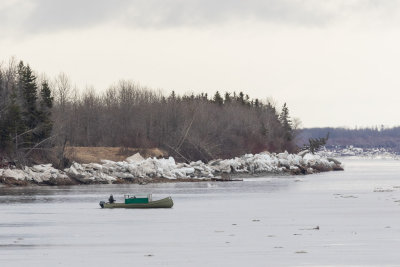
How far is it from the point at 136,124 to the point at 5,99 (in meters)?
35.9

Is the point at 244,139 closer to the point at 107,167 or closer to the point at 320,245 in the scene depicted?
the point at 107,167

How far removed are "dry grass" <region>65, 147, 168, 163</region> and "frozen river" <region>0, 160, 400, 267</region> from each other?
29.1 m

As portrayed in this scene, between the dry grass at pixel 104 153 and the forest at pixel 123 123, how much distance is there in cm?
195

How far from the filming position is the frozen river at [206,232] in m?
27.0

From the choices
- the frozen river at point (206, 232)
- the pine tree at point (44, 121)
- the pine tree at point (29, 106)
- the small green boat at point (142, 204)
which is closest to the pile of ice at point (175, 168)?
the pine tree at point (44, 121)

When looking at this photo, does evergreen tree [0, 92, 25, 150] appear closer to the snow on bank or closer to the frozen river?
the snow on bank

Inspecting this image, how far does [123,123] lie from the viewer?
4791 inches

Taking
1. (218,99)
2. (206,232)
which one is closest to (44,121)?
(206,232)

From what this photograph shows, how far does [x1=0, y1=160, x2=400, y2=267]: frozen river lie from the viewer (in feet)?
88.7

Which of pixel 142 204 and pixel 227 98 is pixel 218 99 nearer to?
pixel 227 98

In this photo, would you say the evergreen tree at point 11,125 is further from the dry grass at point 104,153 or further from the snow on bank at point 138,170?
the dry grass at point 104,153

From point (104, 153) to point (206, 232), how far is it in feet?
227

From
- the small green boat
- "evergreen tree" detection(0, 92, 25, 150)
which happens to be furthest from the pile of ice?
the small green boat

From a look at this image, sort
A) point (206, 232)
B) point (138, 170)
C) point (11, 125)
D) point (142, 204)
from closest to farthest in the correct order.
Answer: point (206, 232) < point (142, 204) < point (11, 125) < point (138, 170)
